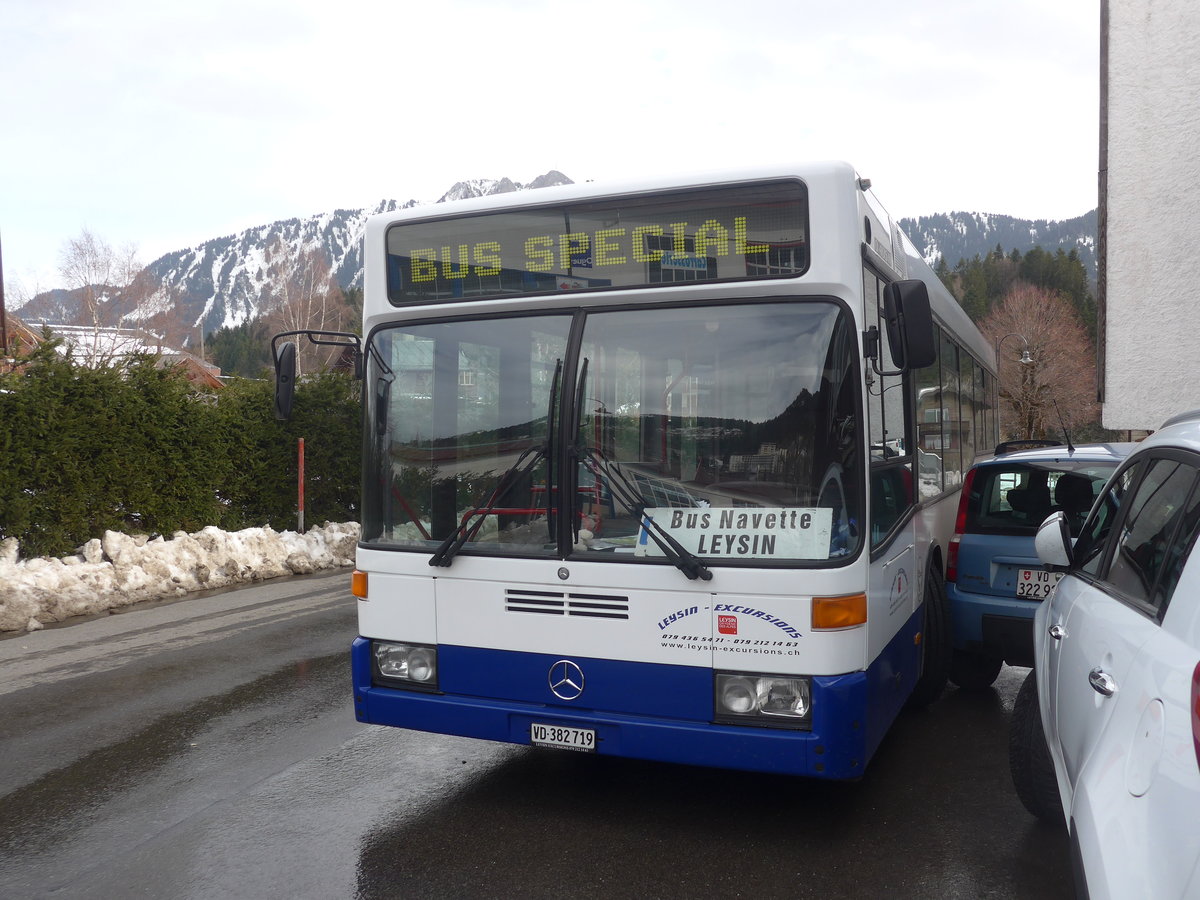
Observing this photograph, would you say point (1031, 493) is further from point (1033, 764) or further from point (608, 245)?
point (608, 245)

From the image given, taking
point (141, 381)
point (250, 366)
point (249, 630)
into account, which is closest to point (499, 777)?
point (249, 630)

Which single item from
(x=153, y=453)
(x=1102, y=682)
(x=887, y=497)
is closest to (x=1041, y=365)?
(x=153, y=453)

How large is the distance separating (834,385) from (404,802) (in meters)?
2.86

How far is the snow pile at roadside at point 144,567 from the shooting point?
392 inches

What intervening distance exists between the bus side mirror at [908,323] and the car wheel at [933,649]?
2420 millimetres

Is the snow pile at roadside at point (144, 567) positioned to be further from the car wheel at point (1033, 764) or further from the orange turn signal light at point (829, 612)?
the car wheel at point (1033, 764)

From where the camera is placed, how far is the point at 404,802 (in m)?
4.91

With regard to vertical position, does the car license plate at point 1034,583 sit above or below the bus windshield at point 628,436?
below

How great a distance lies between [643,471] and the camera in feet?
14.3

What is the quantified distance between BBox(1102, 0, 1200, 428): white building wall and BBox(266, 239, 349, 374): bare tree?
4294 centimetres

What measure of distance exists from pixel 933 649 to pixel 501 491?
331cm

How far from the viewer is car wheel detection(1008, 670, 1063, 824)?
4.38m

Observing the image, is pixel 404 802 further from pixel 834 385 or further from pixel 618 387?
pixel 834 385

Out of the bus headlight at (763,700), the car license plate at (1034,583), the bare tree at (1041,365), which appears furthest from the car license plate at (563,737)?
the bare tree at (1041,365)
